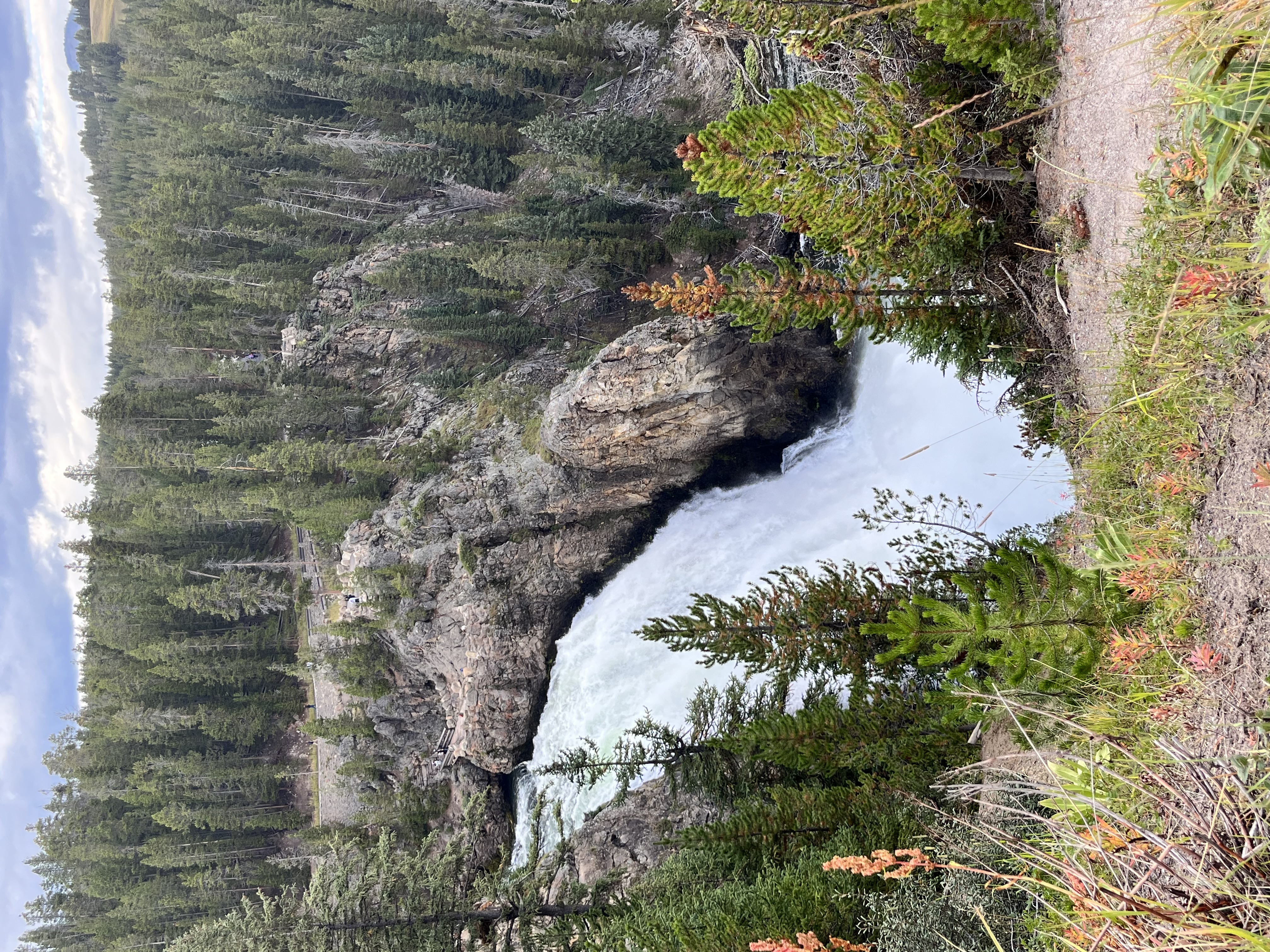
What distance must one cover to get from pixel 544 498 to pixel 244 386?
90.9ft

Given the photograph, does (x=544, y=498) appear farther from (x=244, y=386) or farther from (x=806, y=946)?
(x=244, y=386)

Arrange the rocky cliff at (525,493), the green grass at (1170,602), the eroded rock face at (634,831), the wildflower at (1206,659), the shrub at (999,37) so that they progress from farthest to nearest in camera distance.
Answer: the rocky cliff at (525,493) → the eroded rock face at (634,831) → the shrub at (999,37) → the wildflower at (1206,659) → the green grass at (1170,602)

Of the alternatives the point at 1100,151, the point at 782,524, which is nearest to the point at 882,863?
the point at 1100,151

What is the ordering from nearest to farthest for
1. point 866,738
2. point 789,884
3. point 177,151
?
point 789,884 → point 866,738 → point 177,151

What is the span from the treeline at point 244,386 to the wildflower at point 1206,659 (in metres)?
29.9

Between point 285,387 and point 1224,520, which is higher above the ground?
point 1224,520

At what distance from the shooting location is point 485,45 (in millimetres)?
35781

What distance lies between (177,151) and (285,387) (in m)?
25.3

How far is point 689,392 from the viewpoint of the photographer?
2212 cm

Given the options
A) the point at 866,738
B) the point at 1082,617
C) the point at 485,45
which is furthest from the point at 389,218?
the point at 1082,617

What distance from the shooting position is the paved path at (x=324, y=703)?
39.0 metres

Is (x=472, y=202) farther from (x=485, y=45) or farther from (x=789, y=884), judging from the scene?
(x=789, y=884)

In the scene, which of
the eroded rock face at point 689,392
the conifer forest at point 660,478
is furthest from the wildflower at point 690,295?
the eroded rock face at point 689,392

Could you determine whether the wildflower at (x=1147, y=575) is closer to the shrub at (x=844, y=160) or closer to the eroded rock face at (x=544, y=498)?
the shrub at (x=844, y=160)
